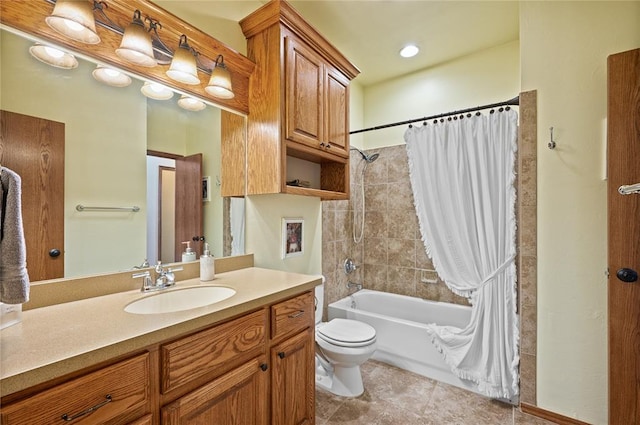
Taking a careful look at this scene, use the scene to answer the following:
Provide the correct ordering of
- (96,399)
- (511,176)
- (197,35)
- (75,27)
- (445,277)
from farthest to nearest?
(445,277), (511,176), (197,35), (75,27), (96,399)

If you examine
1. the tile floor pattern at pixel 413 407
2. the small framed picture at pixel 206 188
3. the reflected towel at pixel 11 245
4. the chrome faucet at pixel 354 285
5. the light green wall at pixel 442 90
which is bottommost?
the tile floor pattern at pixel 413 407

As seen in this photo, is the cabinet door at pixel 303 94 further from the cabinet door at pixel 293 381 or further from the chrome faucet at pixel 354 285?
the chrome faucet at pixel 354 285

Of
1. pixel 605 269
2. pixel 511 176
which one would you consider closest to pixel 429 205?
pixel 511 176

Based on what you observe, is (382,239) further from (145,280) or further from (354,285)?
(145,280)

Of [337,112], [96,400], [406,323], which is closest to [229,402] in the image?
[96,400]

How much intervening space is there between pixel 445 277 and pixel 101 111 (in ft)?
8.36

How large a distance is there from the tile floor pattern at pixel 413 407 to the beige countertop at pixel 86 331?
112 centimetres

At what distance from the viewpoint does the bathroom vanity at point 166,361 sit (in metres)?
0.66

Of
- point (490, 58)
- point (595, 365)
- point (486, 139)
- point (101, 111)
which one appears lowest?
point (595, 365)

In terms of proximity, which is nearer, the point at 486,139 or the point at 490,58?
the point at 486,139

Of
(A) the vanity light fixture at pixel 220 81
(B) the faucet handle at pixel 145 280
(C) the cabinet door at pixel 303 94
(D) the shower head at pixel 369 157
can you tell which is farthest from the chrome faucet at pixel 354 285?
(A) the vanity light fixture at pixel 220 81

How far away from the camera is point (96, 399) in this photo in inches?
28.5

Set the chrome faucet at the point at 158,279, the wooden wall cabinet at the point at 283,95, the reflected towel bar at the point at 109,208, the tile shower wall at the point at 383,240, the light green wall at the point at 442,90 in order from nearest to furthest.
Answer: the reflected towel bar at the point at 109,208
the chrome faucet at the point at 158,279
the wooden wall cabinet at the point at 283,95
the light green wall at the point at 442,90
the tile shower wall at the point at 383,240

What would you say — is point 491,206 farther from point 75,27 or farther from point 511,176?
point 75,27
